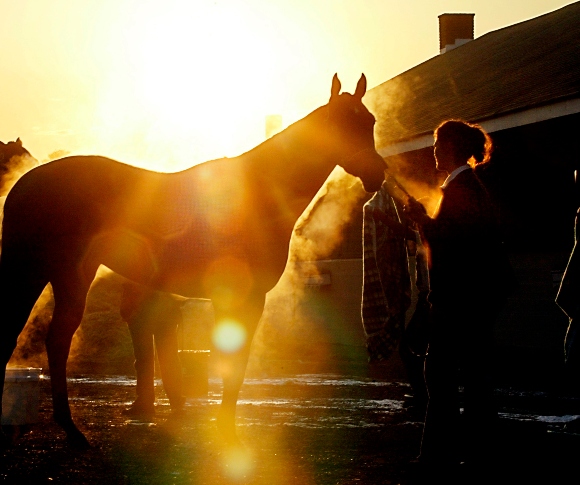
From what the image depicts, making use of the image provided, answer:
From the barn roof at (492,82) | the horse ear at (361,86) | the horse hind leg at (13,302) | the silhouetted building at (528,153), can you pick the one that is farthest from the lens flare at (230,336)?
the barn roof at (492,82)

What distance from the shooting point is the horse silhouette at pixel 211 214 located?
24.7 ft

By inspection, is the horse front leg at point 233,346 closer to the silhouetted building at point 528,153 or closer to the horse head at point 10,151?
the silhouetted building at point 528,153

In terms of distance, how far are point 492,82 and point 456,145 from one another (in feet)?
43.2

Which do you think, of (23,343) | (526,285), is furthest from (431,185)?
(23,343)

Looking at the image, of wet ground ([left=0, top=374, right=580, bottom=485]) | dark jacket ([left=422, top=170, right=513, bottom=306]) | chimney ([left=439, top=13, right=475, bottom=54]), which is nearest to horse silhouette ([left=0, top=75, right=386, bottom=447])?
wet ground ([left=0, top=374, right=580, bottom=485])

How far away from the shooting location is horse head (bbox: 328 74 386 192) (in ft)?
25.1

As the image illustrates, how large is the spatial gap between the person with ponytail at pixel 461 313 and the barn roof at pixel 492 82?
7941mm

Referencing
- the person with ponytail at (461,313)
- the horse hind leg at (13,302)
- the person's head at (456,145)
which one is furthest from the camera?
the horse hind leg at (13,302)

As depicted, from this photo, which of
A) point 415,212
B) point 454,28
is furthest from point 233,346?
point 454,28

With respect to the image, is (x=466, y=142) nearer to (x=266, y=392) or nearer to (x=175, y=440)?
(x=175, y=440)

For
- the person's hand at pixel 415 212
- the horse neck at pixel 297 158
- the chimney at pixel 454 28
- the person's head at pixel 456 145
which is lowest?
the person's hand at pixel 415 212

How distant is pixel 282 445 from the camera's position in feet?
23.8

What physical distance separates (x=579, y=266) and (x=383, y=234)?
267cm

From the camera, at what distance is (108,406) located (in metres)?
9.76
